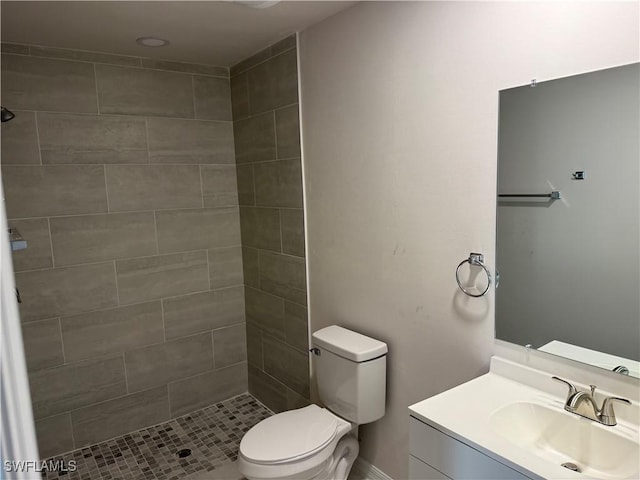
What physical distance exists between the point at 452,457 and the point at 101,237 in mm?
2252

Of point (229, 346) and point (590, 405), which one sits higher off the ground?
point (590, 405)

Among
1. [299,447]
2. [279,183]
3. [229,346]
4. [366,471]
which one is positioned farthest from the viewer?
[229,346]

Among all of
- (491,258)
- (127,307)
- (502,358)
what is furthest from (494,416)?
(127,307)

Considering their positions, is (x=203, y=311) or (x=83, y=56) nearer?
(x=83, y=56)

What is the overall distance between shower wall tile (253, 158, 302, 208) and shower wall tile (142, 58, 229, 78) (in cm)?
70

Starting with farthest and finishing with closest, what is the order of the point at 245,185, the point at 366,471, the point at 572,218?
the point at 245,185 → the point at 366,471 → the point at 572,218

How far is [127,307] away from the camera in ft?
9.19

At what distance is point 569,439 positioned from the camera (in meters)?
1.40

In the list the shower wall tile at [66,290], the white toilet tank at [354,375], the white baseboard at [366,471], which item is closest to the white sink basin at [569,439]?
the white toilet tank at [354,375]

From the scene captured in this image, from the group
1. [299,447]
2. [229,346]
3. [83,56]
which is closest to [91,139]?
[83,56]

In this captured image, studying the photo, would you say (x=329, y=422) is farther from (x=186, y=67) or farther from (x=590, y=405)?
(x=186, y=67)

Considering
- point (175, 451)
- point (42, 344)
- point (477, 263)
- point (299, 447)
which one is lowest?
point (175, 451)

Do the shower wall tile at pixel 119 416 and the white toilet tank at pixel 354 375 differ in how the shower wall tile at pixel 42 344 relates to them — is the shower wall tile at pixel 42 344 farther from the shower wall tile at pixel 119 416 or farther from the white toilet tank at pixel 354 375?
the white toilet tank at pixel 354 375

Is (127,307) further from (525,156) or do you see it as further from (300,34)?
(525,156)
